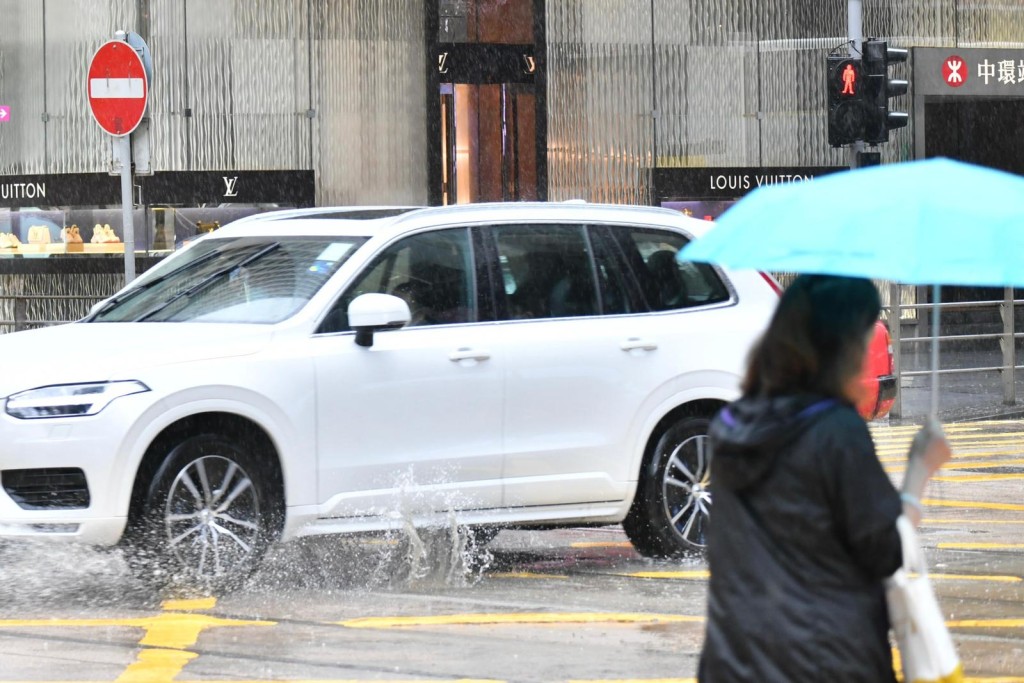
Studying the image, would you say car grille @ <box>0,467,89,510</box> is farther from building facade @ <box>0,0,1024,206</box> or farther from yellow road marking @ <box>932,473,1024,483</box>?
building facade @ <box>0,0,1024,206</box>

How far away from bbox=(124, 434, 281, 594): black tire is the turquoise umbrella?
4.24 meters

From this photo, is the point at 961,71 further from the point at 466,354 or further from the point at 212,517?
the point at 212,517

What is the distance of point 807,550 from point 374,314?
14.7 ft

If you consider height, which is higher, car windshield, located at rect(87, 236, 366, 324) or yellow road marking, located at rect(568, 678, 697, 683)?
car windshield, located at rect(87, 236, 366, 324)

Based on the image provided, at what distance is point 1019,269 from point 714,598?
88cm

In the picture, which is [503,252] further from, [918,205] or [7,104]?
[7,104]

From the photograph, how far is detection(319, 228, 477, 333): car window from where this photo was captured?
810 centimetres

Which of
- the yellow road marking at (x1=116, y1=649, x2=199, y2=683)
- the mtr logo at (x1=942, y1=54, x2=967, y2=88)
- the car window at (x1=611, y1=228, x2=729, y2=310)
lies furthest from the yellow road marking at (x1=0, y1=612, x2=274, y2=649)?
the mtr logo at (x1=942, y1=54, x2=967, y2=88)

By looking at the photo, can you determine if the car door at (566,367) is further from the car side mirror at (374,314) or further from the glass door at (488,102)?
the glass door at (488,102)

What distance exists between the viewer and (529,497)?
8125 millimetres

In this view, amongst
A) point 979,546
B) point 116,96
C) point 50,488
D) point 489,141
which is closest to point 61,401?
point 50,488

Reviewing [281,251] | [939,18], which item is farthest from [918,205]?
[939,18]

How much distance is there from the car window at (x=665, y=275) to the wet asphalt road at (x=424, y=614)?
126 cm

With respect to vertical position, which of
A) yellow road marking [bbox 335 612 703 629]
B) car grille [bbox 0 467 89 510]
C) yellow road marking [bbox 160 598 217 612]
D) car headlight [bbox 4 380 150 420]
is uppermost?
car headlight [bbox 4 380 150 420]
